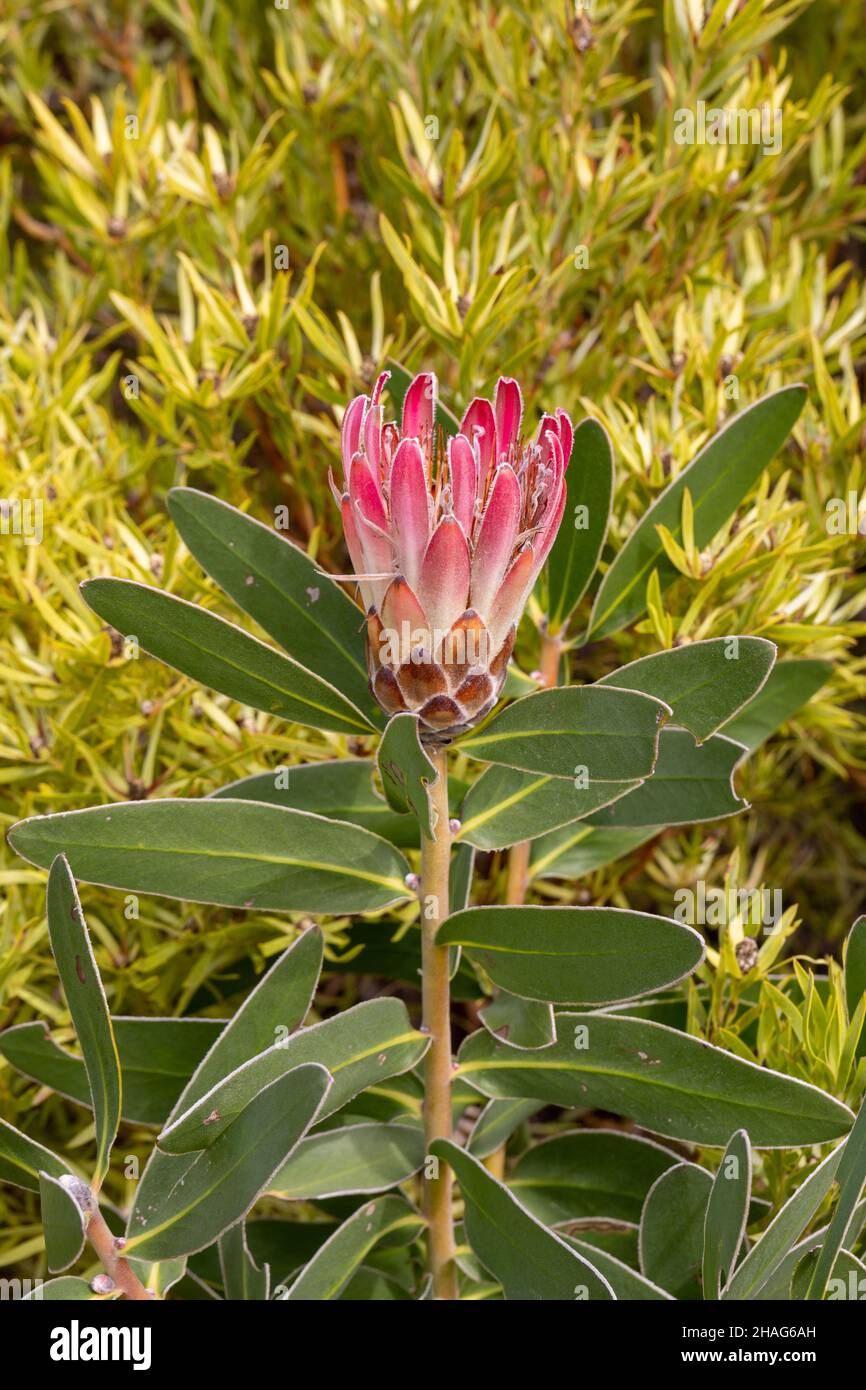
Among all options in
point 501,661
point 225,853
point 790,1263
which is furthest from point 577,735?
point 790,1263

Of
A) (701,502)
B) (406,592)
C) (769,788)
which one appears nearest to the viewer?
(406,592)

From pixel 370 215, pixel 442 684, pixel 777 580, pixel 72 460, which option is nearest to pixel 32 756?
pixel 72 460

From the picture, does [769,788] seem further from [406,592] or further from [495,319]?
[406,592]

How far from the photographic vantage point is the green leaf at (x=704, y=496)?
740 millimetres

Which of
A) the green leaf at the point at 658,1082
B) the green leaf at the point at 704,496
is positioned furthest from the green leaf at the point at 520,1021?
the green leaf at the point at 704,496

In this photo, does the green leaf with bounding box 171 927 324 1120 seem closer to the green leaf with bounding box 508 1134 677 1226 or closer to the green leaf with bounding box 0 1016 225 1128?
the green leaf with bounding box 0 1016 225 1128

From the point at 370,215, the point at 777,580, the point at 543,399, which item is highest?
the point at 370,215

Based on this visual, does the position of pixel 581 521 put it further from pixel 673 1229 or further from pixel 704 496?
pixel 673 1229

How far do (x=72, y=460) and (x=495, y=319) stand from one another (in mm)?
314

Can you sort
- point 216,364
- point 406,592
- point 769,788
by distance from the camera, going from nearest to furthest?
point 406,592 < point 216,364 < point 769,788

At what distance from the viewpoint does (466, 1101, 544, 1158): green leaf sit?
0.79 meters

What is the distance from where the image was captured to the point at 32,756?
83cm

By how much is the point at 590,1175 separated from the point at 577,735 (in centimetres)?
34

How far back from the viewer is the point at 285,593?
27.5 inches
